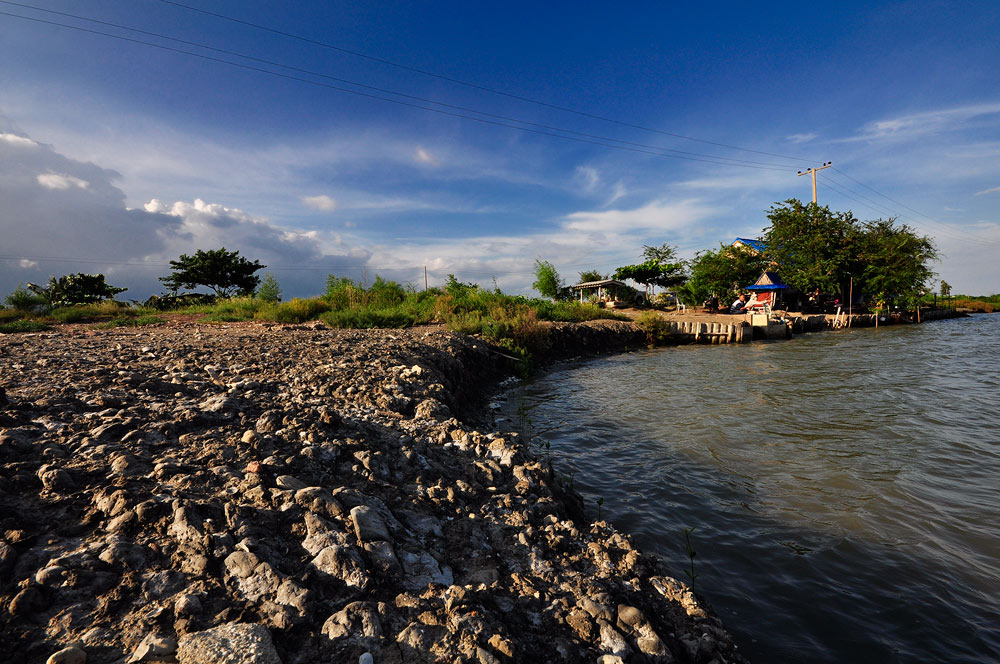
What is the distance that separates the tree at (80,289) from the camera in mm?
23797

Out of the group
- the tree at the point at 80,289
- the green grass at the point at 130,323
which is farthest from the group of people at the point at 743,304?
the tree at the point at 80,289

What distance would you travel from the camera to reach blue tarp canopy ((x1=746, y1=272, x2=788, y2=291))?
31.6 meters

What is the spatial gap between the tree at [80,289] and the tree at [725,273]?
4268 centimetres

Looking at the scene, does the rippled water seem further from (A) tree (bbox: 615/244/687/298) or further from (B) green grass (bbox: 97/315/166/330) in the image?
(A) tree (bbox: 615/244/687/298)

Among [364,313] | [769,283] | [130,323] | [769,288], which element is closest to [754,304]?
[769,288]

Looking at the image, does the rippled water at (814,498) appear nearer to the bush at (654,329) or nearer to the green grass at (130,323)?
the bush at (654,329)

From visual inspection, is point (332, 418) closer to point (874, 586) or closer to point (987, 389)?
point (874, 586)

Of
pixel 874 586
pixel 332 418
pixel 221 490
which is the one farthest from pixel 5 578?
pixel 874 586

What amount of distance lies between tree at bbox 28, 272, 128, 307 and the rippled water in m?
29.1

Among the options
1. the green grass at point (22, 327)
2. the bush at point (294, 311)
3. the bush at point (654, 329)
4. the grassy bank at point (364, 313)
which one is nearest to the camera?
the green grass at point (22, 327)

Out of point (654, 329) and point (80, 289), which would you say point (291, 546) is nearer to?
point (654, 329)

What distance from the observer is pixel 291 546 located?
198cm

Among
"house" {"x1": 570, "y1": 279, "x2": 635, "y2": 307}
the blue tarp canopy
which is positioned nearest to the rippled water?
the blue tarp canopy

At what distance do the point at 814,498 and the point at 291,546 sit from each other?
4.83m
